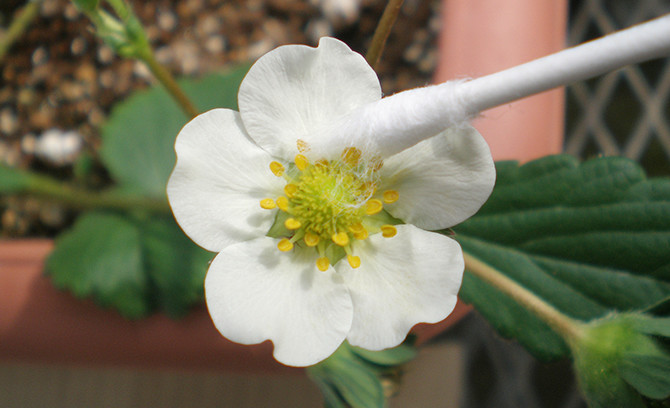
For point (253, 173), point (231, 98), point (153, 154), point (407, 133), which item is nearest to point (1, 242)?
point (153, 154)

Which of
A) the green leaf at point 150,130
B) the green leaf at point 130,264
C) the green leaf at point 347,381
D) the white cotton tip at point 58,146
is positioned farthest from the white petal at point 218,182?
the white cotton tip at point 58,146

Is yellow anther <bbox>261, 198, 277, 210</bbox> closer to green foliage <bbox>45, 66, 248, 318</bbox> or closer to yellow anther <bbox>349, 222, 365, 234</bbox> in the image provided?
yellow anther <bbox>349, 222, 365, 234</bbox>

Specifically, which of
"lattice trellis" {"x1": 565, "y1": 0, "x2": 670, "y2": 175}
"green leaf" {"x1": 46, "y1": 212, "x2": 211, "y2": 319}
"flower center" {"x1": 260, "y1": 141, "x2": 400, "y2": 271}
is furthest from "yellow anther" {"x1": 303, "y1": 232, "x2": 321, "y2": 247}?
"lattice trellis" {"x1": 565, "y1": 0, "x2": 670, "y2": 175}

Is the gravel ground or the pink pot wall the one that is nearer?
the pink pot wall

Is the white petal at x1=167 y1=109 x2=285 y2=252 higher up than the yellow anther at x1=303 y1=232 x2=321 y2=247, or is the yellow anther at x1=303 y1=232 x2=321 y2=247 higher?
the white petal at x1=167 y1=109 x2=285 y2=252

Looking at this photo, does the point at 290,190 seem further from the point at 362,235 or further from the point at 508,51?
the point at 508,51

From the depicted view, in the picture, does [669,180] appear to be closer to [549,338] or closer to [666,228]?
[666,228]

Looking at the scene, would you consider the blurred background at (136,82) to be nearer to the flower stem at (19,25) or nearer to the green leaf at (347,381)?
the flower stem at (19,25)

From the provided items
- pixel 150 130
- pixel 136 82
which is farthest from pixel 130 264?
pixel 136 82
